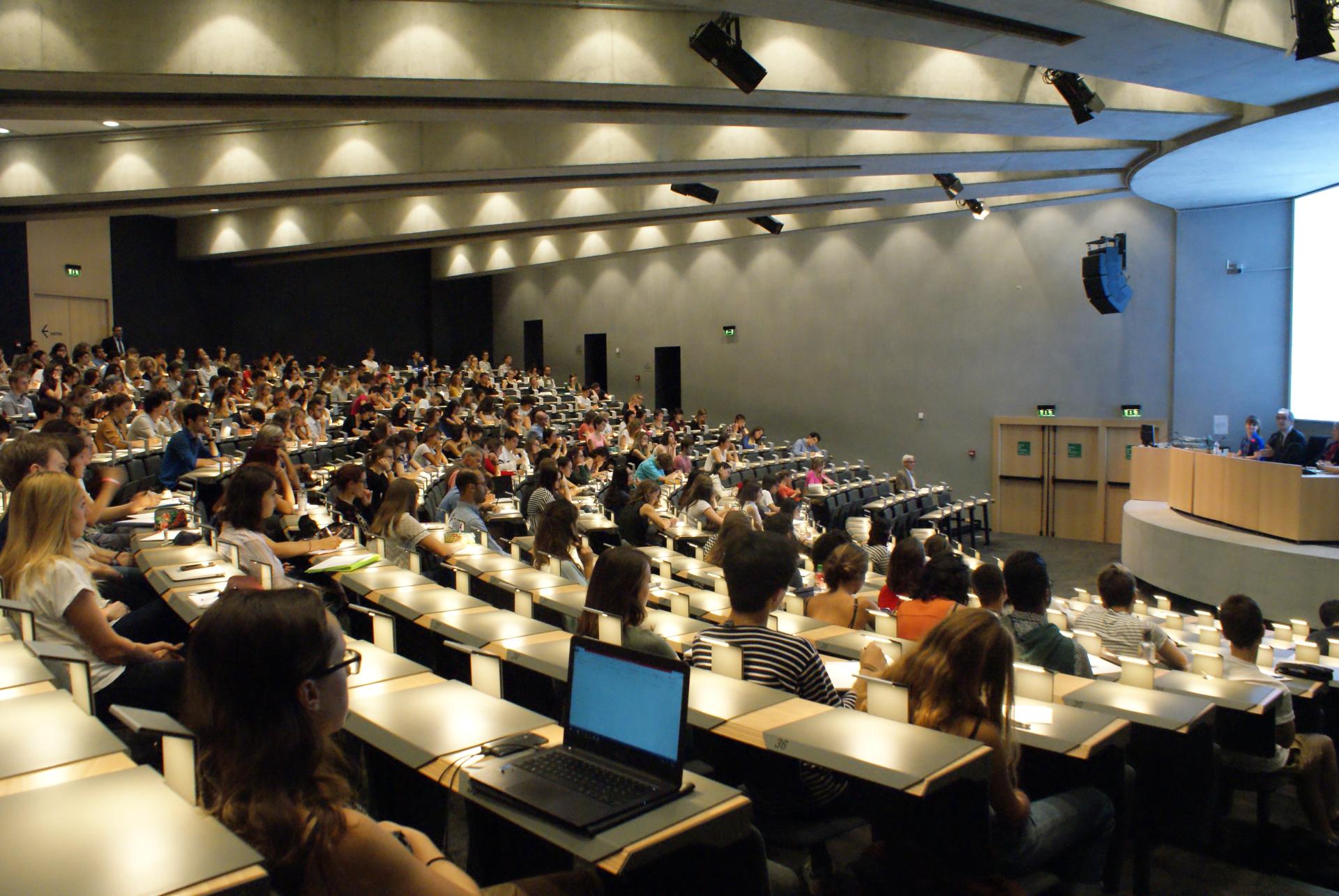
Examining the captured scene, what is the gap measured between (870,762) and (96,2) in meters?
6.99

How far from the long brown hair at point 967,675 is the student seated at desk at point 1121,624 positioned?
2.19 metres

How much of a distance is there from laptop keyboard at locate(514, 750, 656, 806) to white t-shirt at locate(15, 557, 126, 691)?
1.66 m

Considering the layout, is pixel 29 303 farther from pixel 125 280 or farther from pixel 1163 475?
pixel 1163 475

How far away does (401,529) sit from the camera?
561cm

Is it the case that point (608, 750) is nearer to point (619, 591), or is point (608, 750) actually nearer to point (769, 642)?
point (769, 642)

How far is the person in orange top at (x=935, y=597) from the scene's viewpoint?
4.08 m

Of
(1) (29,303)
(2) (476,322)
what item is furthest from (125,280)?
(2) (476,322)

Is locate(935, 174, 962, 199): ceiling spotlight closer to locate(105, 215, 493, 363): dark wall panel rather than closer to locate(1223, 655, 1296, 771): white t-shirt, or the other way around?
locate(1223, 655, 1296, 771): white t-shirt

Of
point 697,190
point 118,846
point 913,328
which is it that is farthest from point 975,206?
point 118,846

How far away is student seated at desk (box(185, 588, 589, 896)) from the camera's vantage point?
5.01 ft

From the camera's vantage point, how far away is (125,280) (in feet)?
55.6

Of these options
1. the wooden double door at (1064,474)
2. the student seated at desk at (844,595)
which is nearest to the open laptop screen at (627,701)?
the student seated at desk at (844,595)

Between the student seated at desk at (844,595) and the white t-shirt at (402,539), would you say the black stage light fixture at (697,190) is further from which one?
the student seated at desk at (844,595)

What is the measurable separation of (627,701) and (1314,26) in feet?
21.4
